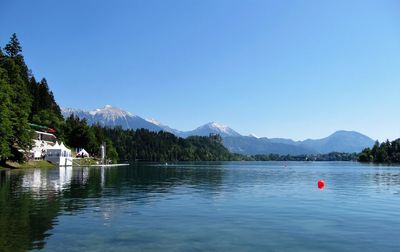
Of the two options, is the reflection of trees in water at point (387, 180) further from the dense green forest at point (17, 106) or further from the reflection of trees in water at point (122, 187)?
the dense green forest at point (17, 106)

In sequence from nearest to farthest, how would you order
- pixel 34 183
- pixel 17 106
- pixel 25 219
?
1. pixel 25 219
2. pixel 34 183
3. pixel 17 106

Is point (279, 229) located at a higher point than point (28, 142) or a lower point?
lower

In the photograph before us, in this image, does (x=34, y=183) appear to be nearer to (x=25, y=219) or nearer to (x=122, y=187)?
(x=122, y=187)

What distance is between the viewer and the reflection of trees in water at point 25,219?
20953 mm

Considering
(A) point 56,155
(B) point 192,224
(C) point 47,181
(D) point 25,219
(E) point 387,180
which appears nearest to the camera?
(B) point 192,224

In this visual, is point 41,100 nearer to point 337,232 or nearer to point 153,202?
point 153,202

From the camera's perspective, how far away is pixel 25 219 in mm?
28047

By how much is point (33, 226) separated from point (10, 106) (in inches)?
3327

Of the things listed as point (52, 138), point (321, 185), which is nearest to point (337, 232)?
point (321, 185)

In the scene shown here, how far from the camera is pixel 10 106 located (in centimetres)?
10106

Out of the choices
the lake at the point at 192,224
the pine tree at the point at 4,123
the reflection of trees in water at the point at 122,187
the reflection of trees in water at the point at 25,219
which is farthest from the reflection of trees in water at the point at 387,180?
the pine tree at the point at 4,123

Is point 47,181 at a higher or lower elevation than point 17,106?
lower

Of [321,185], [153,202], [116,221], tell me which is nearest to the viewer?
Answer: [116,221]

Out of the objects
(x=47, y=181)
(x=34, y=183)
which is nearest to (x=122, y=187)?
(x=34, y=183)
